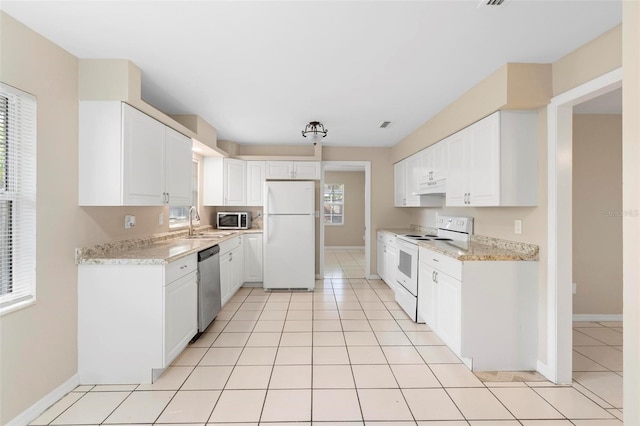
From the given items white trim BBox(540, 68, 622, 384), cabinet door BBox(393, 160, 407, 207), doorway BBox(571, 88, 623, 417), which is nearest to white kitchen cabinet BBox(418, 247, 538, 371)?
white trim BBox(540, 68, 622, 384)

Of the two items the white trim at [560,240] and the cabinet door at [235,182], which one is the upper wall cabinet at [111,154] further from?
the white trim at [560,240]

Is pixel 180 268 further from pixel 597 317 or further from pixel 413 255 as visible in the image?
pixel 597 317

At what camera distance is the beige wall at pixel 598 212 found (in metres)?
3.40

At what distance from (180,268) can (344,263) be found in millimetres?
4889

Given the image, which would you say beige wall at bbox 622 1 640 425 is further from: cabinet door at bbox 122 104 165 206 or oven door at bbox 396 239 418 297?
cabinet door at bbox 122 104 165 206

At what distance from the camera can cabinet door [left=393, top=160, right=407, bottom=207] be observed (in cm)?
489

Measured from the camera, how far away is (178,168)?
312 centimetres

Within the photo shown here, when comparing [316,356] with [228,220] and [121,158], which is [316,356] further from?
[228,220]

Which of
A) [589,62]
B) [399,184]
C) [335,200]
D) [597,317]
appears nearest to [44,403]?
[589,62]

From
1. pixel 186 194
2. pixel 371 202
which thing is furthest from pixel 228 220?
pixel 371 202

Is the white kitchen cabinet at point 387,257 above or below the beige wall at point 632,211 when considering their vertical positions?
below

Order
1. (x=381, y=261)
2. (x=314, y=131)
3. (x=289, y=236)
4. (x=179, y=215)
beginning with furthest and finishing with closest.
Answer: (x=381, y=261)
(x=289, y=236)
(x=179, y=215)
(x=314, y=131)

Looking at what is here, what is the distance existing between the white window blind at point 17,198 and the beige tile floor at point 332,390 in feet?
2.74

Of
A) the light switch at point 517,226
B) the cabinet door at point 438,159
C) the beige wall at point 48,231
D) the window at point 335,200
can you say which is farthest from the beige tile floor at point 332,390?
the window at point 335,200
